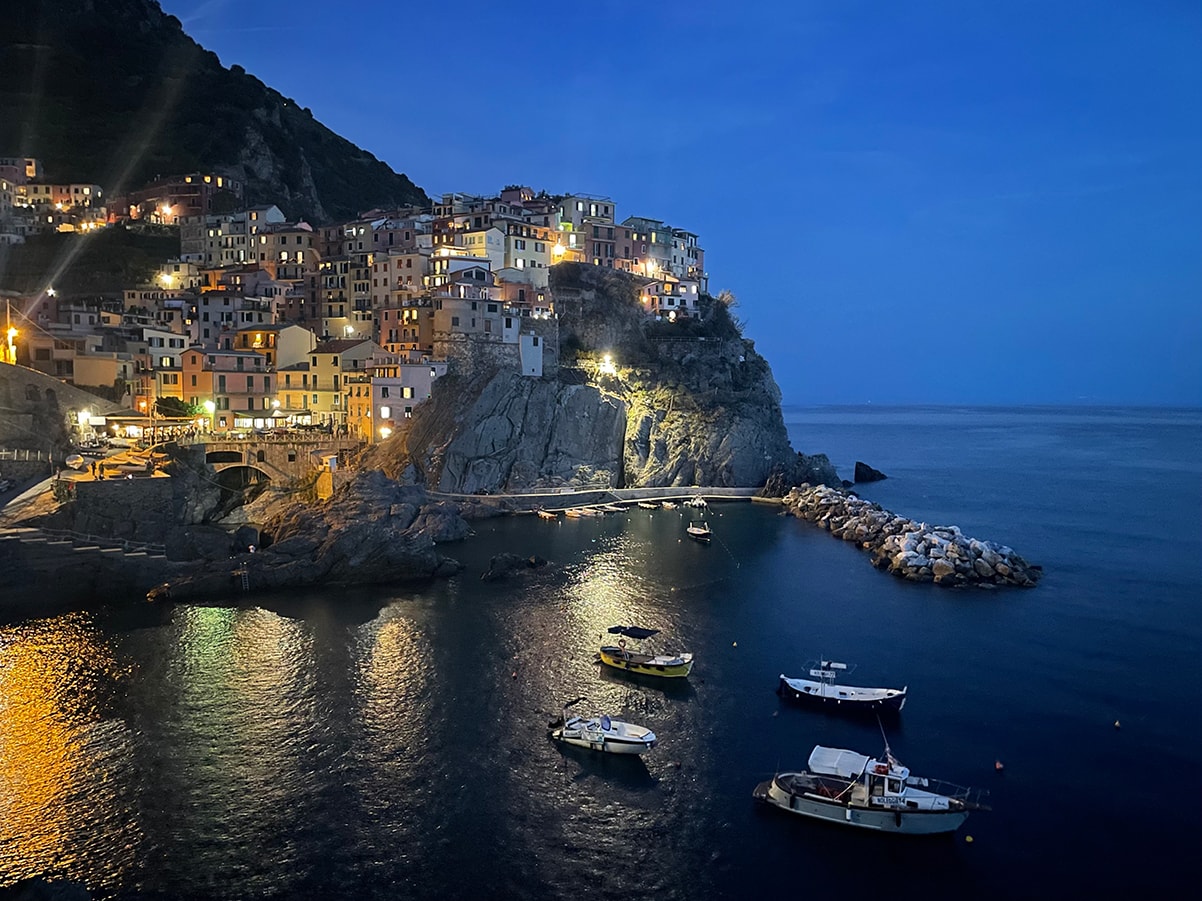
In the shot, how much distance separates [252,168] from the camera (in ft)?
362

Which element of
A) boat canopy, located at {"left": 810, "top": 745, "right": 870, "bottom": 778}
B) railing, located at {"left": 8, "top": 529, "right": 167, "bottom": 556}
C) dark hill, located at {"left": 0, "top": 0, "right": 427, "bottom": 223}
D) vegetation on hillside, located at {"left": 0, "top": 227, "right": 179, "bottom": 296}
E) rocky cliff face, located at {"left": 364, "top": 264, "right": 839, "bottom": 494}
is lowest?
boat canopy, located at {"left": 810, "top": 745, "right": 870, "bottom": 778}

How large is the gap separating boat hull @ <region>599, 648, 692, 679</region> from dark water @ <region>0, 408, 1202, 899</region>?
79cm

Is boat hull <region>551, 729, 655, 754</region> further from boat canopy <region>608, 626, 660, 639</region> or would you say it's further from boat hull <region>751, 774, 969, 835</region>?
boat canopy <region>608, 626, 660, 639</region>

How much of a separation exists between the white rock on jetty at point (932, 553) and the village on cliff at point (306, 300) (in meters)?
29.7

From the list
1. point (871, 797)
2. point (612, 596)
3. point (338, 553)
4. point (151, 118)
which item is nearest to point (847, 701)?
point (871, 797)

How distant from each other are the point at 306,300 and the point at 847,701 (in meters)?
68.7

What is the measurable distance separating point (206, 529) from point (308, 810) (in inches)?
1075

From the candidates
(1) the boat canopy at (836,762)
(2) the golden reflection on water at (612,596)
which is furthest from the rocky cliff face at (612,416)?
(1) the boat canopy at (836,762)

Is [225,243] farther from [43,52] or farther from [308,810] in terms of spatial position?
[308,810]

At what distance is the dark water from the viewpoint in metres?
19.2

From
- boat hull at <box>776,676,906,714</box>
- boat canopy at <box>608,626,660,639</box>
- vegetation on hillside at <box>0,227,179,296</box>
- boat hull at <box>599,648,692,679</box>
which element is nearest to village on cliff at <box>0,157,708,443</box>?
vegetation on hillside at <box>0,227,179,296</box>

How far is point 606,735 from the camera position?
79.9 ft

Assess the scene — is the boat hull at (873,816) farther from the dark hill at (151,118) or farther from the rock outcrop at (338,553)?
the dark hill at (151,118)

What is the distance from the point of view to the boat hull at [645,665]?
30047 millimetres
